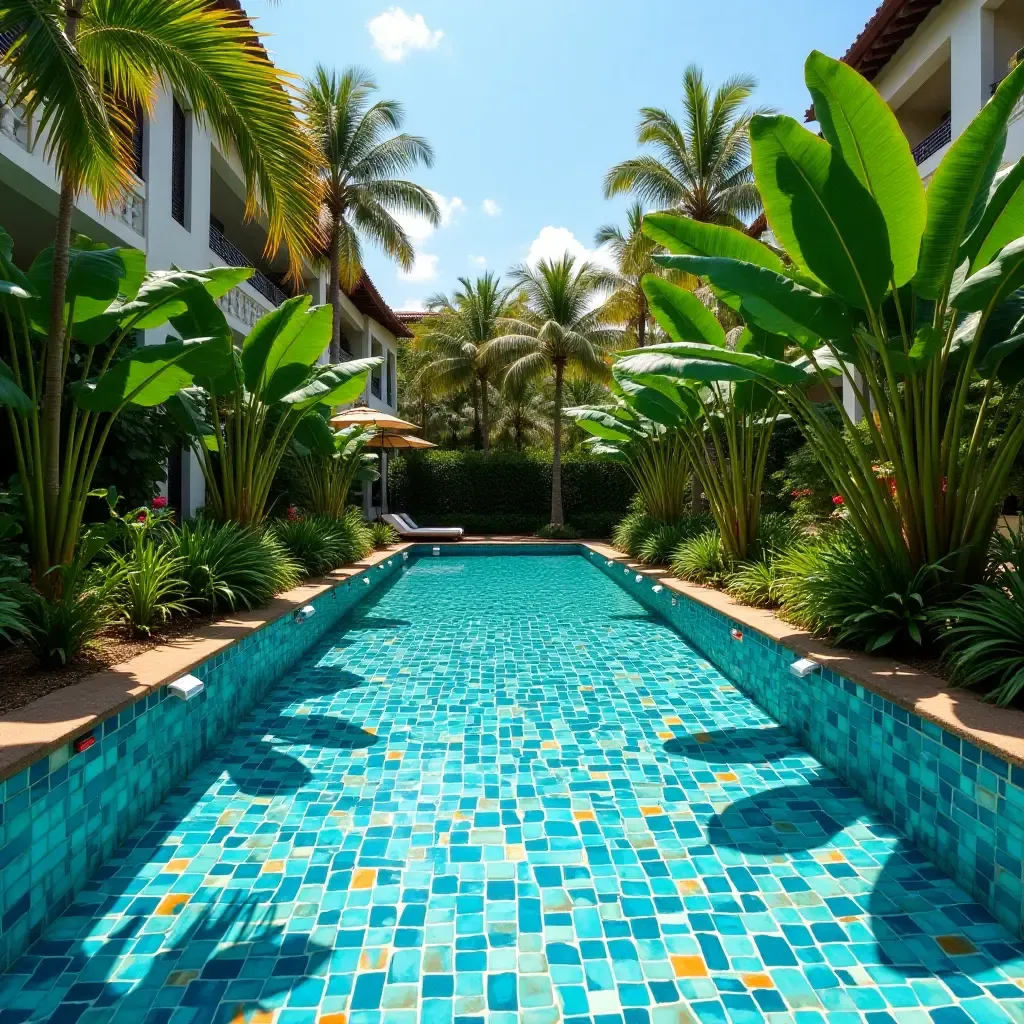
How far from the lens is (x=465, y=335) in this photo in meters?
29.6

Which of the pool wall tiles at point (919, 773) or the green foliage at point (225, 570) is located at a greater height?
the green foliage at point (225, 570)

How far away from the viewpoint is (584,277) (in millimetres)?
22172

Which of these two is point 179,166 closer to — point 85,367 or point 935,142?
point 85,367

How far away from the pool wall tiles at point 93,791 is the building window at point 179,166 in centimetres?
1035

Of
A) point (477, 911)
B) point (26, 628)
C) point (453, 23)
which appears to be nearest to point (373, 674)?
point (26, 628)

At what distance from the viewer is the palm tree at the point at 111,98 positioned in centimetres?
430

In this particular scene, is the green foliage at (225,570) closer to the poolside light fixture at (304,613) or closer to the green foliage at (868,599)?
the poolside light fixture at (304,613)

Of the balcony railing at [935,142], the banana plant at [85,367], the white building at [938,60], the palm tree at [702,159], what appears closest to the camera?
the banana plant at [85,367]

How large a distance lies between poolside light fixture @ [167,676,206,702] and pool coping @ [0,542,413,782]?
0.17 ft

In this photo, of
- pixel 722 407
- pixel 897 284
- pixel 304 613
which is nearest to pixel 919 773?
pixel 897 284

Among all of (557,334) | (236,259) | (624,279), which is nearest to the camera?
(236,259)

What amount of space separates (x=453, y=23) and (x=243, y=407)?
6.21 meters

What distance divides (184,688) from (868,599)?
4482 millimetres

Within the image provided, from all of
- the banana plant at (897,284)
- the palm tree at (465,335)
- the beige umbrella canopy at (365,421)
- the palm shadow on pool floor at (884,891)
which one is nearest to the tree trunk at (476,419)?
the palm tree at (465,335)
